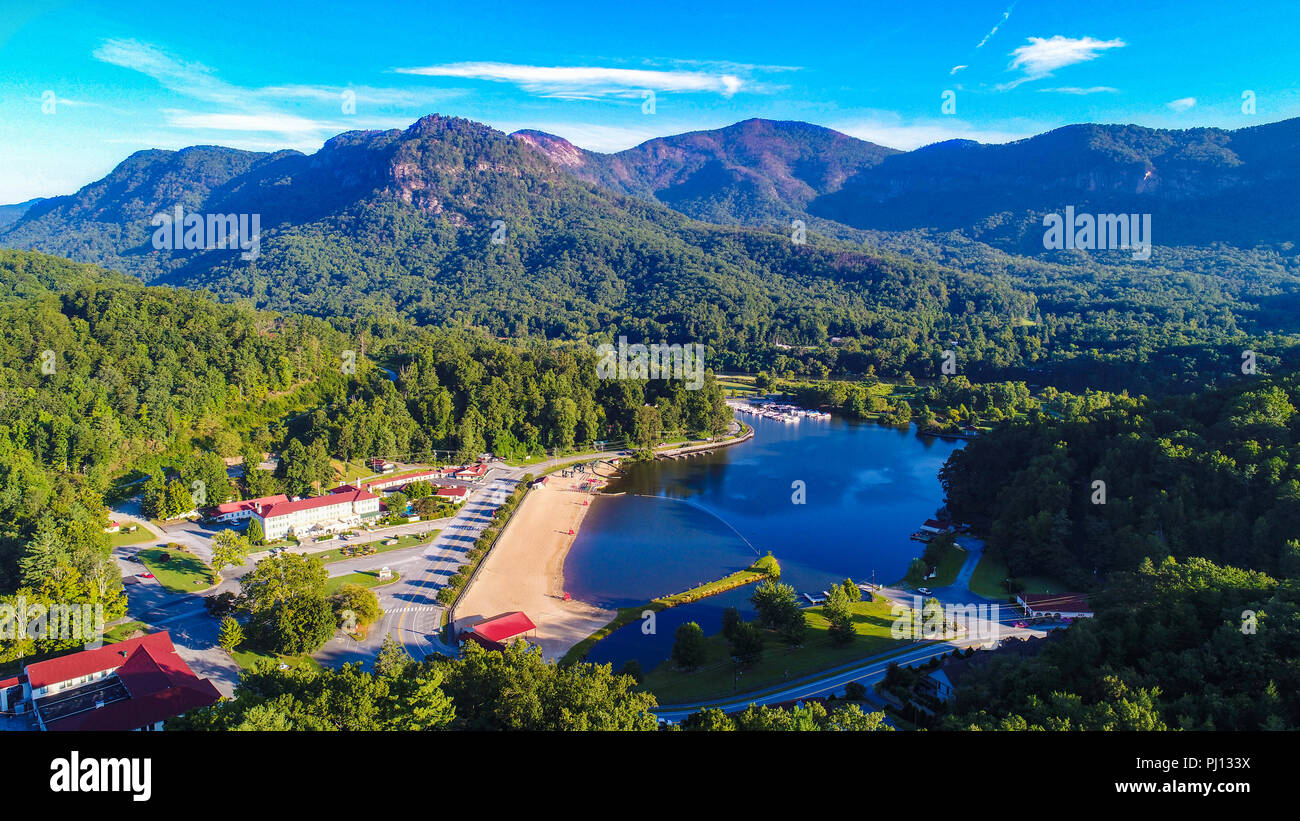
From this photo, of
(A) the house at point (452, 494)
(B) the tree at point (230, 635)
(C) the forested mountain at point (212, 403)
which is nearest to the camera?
(B) the tree at point (230, 635)

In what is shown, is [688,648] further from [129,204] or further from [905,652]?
[129,204]

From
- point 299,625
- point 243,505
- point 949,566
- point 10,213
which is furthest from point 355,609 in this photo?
point 10,213

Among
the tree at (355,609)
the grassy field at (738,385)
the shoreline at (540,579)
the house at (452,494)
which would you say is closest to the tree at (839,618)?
the shoreline at (540,579)

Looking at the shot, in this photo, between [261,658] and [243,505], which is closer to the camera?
[261,658]

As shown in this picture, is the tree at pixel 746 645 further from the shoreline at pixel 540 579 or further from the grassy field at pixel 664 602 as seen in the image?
the shoreline at pixel 540 579

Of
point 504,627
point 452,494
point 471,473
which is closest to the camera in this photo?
point 504,627

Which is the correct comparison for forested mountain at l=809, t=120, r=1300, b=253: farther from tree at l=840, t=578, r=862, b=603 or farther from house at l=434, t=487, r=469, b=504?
house at l=434, t=487, r=469, b=504
